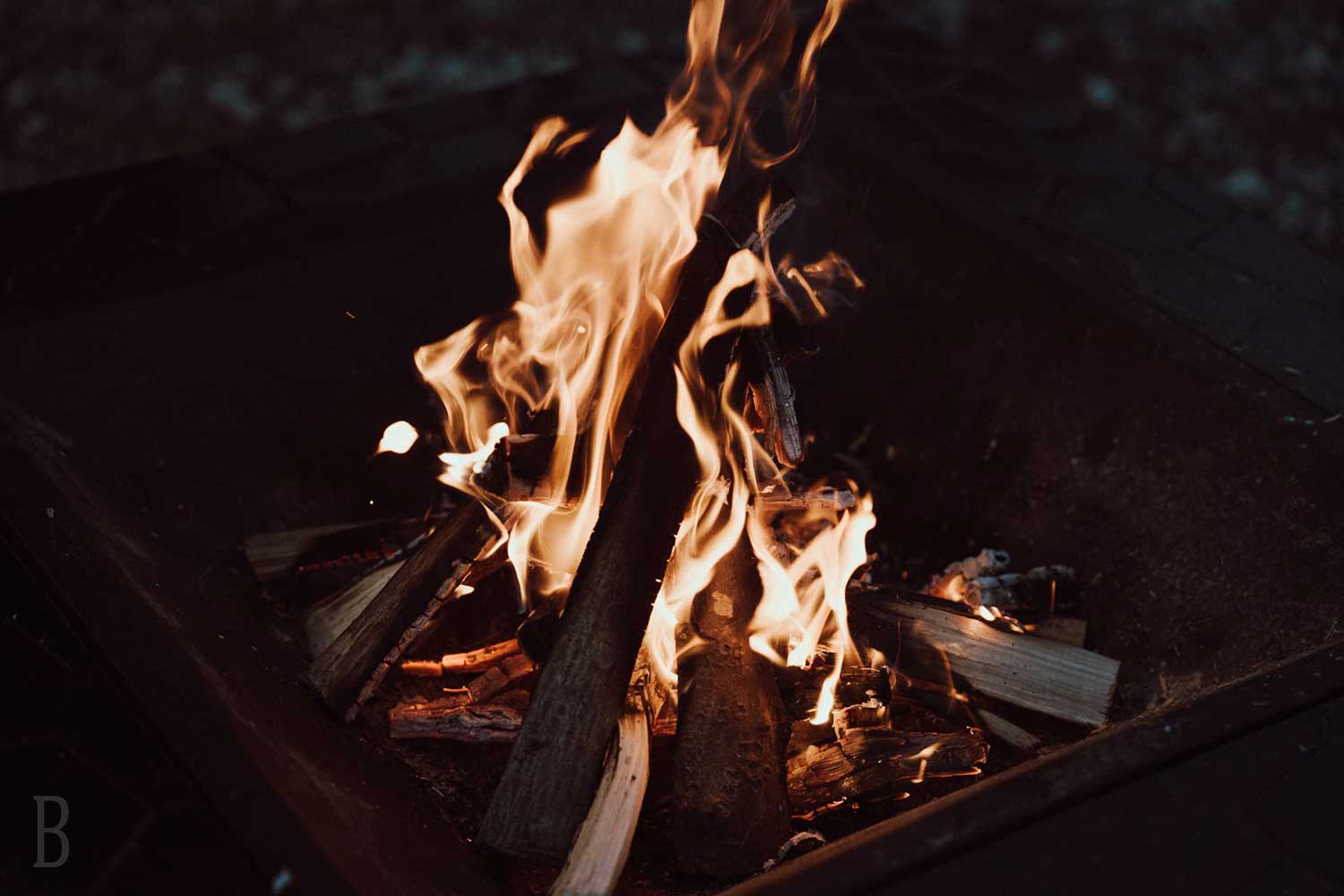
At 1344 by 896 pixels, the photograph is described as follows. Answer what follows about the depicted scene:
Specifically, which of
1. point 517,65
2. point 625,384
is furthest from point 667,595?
point 517,65

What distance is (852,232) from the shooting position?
315cm

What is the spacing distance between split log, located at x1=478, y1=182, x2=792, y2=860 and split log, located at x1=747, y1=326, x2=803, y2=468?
89 mm

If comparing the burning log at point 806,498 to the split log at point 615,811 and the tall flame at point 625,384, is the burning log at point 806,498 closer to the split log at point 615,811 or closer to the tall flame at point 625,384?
the tall flame at point 625,384

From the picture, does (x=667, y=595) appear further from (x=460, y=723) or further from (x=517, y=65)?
(x=517, y=65)

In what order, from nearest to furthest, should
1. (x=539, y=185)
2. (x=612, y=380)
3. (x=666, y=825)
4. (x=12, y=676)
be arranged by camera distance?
(x=12, y=676) → (x=666, y=825) → (x=612, y=380) → (x=539, y=185)

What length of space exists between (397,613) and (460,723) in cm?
25

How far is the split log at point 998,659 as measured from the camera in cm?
229

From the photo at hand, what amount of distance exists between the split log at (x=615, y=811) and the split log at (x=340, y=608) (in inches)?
25.3

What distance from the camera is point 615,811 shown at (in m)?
1.88

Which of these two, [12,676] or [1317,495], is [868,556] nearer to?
[1317,495]

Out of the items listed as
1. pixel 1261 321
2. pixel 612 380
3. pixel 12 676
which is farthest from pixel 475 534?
pixel 1261 321

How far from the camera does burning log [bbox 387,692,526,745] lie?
2.19 meters

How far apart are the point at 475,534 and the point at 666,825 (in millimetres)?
682

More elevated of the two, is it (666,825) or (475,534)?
(475,534)
